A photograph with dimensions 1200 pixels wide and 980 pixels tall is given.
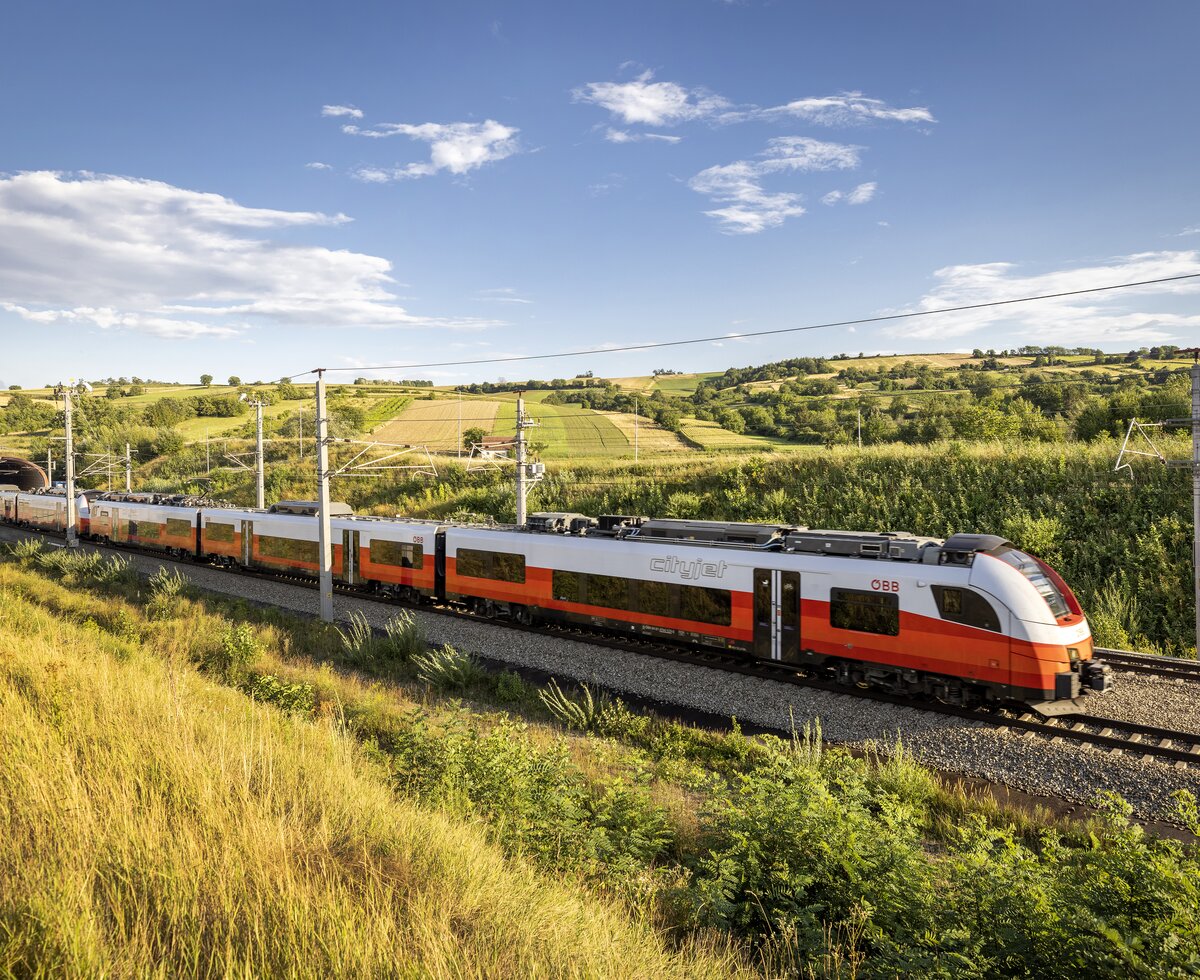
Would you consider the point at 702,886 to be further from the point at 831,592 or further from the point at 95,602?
the point at 95,602

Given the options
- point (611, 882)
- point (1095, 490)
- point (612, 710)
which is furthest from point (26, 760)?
point (1095, 490)

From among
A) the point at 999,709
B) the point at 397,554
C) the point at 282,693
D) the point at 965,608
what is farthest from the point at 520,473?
the point at 999,709

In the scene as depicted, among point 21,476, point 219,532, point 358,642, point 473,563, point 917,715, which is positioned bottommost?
point 917,715

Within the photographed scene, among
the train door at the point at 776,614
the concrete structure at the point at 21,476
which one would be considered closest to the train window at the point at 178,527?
the train door at the point at 776,614

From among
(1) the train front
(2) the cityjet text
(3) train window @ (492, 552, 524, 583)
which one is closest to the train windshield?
(1) the train front

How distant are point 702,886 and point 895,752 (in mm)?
6560

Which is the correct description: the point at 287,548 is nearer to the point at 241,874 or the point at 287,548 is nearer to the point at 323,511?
the point at 323,511

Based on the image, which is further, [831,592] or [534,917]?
[831,592]

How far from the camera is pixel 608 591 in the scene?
1836cm

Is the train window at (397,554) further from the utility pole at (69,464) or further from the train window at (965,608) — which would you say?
the utility pole at (69,464)

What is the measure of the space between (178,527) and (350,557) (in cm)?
1414

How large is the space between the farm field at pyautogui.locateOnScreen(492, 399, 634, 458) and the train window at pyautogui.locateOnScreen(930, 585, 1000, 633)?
3284 cm

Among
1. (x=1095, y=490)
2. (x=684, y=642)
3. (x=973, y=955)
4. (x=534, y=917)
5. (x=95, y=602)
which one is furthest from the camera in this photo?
(x=1095, y=490)

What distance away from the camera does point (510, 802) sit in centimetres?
772
